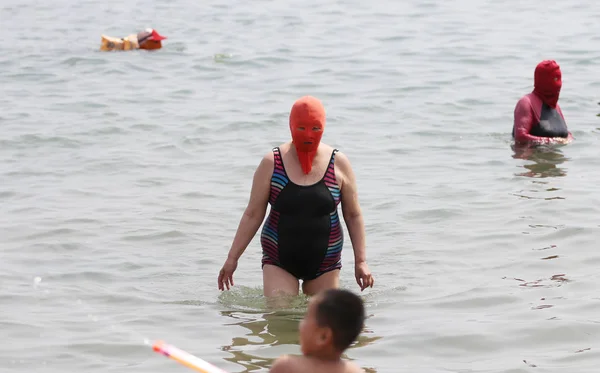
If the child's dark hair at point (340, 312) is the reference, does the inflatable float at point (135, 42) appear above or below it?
below

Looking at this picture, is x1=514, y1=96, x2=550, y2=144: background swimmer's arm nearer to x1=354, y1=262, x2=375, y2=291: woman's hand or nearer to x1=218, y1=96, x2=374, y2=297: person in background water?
x1=218, y1=96, x2=374, y2=297: person in background water

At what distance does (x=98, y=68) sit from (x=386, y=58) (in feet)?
17.1

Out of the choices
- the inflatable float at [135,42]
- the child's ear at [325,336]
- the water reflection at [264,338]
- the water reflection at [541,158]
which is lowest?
the inflatable float at [135,42]

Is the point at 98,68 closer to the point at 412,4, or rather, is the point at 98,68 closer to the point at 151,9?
the point at 151,9

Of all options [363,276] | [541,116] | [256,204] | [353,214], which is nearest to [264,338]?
[363,276]

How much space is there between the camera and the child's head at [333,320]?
→ 12.7 feet

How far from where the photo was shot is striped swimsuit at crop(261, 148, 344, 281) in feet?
22.0

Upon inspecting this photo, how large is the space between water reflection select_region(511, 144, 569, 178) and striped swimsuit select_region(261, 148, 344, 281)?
5.03 m

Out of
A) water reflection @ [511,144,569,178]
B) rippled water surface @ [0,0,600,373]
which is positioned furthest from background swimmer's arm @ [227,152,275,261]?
water reflection @ [511,144,569,178]

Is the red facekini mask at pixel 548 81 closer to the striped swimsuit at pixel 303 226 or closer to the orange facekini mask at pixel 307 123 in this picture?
the striped swimsuit at pixel 303 226

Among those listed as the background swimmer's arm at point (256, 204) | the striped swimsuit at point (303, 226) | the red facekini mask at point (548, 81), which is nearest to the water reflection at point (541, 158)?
the red facekini mask at point (548, 81)

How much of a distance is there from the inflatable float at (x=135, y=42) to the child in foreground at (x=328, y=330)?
1698cm

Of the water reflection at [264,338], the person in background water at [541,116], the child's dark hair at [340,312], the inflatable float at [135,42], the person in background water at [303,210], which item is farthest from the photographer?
the inflatable float at [135,42]

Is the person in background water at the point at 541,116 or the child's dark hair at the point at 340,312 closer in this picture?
the child's dark hair at the point at 340,312
